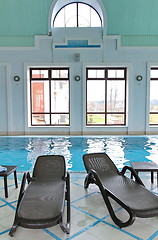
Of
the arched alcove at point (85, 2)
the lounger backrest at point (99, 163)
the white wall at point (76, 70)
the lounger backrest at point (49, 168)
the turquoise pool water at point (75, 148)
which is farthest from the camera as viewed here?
the white wall at point (76, 70)

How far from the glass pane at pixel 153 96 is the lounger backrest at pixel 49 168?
761 cm

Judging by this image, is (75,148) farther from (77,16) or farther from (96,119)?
(77,16)

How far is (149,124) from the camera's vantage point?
10117 mm

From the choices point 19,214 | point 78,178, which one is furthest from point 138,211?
point 78,178

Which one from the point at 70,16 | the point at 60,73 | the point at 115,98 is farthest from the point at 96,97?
the point at 70,16

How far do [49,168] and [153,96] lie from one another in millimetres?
7951

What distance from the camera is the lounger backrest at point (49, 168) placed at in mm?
3621

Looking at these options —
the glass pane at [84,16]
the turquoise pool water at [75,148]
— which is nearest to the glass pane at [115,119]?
the turquoise pool water at [75,148]

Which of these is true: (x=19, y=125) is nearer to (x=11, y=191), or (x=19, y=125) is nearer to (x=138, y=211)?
(x=11, y=191)

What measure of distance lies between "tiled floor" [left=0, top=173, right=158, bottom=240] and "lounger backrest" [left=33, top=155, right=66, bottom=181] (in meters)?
0.45

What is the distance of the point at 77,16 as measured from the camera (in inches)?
387

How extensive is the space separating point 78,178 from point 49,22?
7.45 metres

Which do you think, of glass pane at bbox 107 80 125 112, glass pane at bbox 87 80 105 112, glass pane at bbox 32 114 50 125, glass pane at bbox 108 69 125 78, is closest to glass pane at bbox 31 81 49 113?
glass pane at bbox 32 114 50 125

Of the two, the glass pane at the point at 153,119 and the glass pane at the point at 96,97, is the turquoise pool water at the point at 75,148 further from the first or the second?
the glass pane at the point at 96,97
